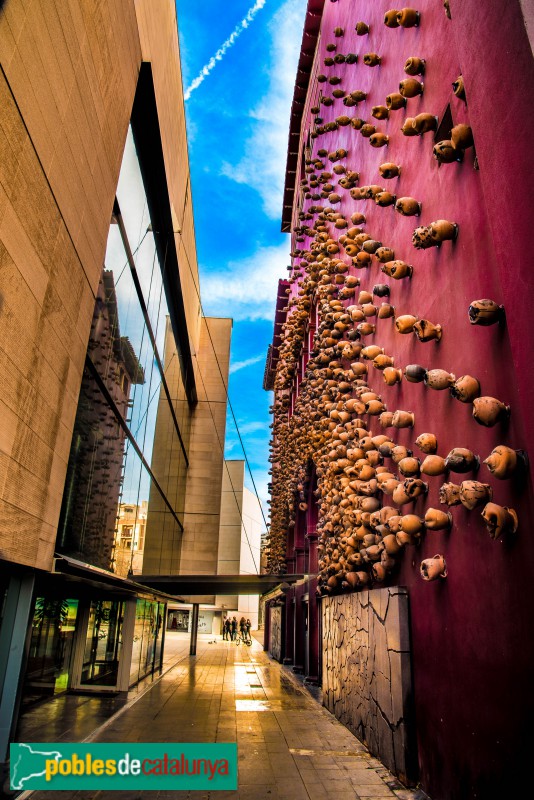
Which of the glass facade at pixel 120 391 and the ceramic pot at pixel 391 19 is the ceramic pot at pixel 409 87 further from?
the glass facade at pixel 120 391

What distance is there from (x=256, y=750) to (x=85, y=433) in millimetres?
5746

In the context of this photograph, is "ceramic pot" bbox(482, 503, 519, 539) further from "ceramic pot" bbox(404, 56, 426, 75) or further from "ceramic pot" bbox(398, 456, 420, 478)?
"ceramic pot" bbox(404, 56, 426, 75)

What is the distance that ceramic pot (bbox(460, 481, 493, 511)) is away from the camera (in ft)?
14.2

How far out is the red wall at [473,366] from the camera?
362 centimetres

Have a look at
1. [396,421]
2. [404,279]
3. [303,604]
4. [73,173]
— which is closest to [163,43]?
[73,173]

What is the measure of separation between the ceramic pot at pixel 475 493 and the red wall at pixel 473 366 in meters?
0.13

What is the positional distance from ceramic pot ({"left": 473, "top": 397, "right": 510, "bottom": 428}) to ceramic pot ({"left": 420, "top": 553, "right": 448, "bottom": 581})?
1.95 m

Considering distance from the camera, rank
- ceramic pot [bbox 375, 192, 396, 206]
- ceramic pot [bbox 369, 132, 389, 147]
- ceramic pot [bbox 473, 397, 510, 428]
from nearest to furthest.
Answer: ceramic pot [bbox 473, 397, 510, 428] → ceramic pot [bbox 375, 192, 396, 206] → ceramic pot [bbox 369, 132, 389, 147]

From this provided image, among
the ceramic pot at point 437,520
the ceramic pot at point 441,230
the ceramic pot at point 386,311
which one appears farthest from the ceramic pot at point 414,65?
the ceramic pot at point 437,520

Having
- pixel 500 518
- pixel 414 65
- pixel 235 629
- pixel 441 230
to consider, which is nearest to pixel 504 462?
pixel 500 518

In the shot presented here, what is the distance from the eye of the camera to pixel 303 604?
18859 mm

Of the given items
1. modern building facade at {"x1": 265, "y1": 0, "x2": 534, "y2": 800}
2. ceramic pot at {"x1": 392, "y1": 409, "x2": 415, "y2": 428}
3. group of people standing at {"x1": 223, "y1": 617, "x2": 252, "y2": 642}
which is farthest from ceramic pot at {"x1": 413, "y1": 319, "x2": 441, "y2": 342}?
group of people standing at {"x1": 223, "y1": 617, "x2": 252, "y2": 642}

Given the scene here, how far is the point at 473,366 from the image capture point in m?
5.06

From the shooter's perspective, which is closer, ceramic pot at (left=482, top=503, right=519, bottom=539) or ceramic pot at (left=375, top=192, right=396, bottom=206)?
ceramic pot at (left=482, top=503, right=519, bottom=539)
